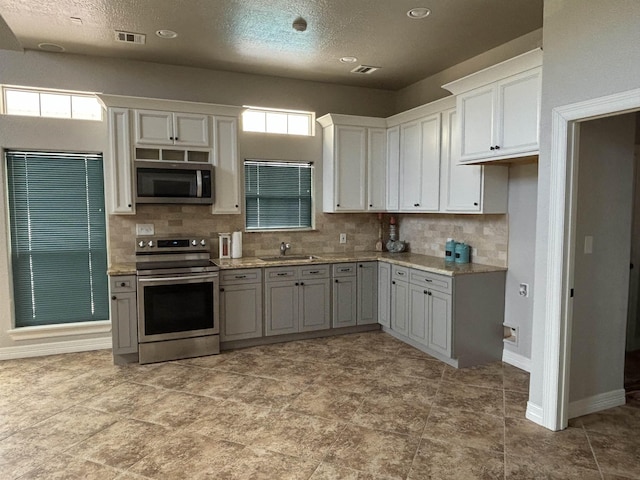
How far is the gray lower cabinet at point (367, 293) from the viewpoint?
4914 mm

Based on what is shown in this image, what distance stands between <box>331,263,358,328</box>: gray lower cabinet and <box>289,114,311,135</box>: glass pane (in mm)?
1689

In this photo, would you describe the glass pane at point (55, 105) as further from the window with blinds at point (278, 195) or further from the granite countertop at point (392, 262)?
the granite countertop at point (392, 262)

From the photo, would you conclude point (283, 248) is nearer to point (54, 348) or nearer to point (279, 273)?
point (279, 273)

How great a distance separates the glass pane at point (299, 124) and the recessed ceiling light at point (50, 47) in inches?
93.5

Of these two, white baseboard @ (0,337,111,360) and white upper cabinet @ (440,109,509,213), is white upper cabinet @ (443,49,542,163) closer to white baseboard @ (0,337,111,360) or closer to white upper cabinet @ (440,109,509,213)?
white upper cabinet @ (440,109,509,213)

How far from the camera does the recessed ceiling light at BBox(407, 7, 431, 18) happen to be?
3279 mm

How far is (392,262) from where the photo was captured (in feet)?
15.4

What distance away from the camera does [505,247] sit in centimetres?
406

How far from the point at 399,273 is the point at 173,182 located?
8.11 ft

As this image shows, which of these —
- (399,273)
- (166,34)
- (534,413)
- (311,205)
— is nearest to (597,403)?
(534,413)

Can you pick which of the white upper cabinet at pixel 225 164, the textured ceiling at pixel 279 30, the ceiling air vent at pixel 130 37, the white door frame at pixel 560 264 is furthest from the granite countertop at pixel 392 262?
the ceiling air vent at pixel 130 37

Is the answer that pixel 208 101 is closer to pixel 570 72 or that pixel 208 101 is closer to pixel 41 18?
pixel 41 18

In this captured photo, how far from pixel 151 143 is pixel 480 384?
3.70 metres

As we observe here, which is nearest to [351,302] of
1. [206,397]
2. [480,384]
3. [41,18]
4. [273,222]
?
[273,222]
